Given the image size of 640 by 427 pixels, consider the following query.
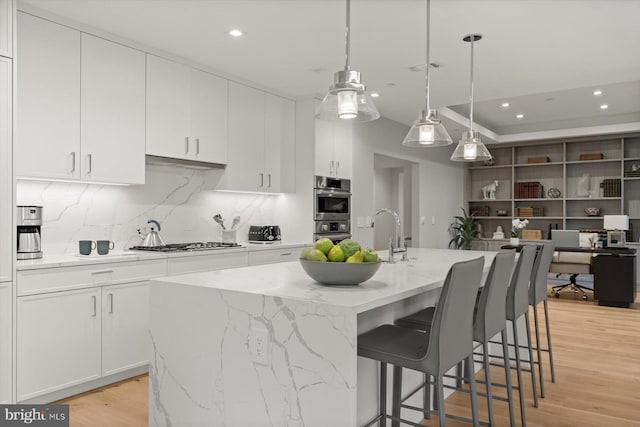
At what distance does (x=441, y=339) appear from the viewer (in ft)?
5.79

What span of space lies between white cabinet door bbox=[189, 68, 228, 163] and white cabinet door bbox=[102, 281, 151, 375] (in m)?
1.37

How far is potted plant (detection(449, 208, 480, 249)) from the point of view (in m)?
8.70

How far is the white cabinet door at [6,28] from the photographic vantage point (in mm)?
2783

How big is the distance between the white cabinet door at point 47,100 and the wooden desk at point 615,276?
6.21 m

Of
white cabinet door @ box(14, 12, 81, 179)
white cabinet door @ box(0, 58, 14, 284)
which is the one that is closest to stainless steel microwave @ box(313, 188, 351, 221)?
white cabinet door @ box(14, 12, 81, 179)

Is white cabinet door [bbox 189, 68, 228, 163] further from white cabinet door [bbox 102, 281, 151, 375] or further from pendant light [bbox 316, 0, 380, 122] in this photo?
pendant light [bbox 316, 0, 380, 122]

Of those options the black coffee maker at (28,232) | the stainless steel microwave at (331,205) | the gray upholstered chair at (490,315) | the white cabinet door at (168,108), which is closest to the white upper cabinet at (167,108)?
the white cabinet door at (168,108)

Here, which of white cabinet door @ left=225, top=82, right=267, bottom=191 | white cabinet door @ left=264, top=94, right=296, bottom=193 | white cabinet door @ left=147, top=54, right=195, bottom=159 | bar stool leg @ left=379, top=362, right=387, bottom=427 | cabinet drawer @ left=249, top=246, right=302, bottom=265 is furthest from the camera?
white cabinet door @ left=264, top=94, right=296, bottom=193

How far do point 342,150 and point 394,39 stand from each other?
2.15 m

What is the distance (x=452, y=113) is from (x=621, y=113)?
3314 mm

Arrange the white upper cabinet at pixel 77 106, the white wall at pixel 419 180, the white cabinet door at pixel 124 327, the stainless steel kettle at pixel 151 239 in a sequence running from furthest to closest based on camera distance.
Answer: the white wall at pixel 419 180 < the stainless steel kettle at pixel 151 239 < the white cabinet door at pixel 124 327 < the white upper cabinet at pixel 77 106

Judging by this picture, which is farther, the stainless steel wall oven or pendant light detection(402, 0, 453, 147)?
the stainless steel wall oven

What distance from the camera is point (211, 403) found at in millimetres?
2049

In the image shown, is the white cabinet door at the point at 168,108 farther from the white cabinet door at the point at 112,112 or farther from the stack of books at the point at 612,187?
the stack of books at the point at 612,187
